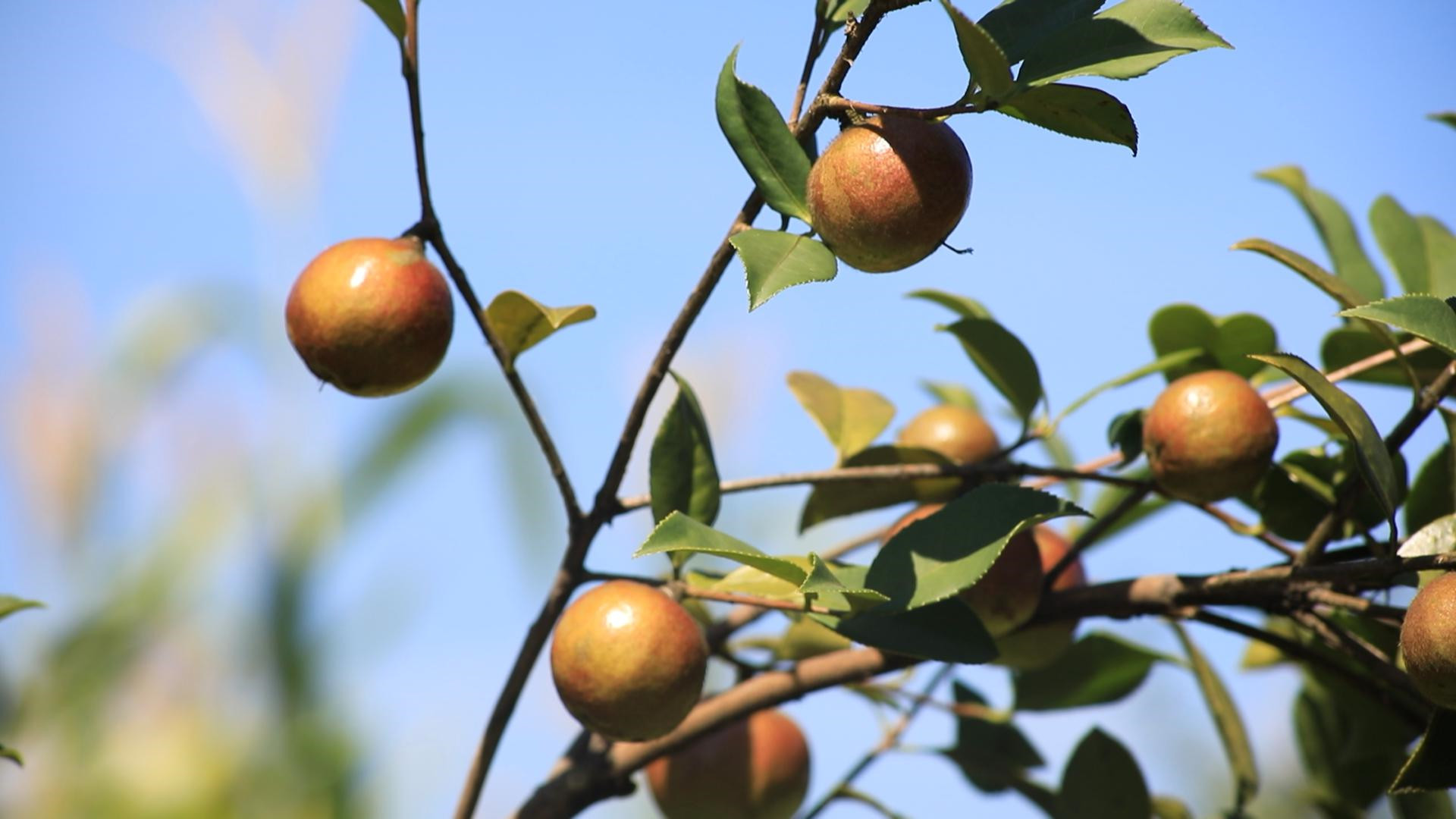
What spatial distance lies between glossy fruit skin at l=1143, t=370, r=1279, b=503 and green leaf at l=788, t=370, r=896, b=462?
10.0 inches

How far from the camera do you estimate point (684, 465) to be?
101cm

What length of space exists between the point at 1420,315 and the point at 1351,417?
8 centimetres

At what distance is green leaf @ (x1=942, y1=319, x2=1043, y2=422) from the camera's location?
1202mm

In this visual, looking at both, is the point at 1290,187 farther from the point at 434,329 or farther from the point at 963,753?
the point at 434,329

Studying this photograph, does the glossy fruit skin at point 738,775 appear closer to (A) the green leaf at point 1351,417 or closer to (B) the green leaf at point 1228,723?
(B) the green leaf at point 1228,723

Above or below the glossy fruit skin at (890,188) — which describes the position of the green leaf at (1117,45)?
above

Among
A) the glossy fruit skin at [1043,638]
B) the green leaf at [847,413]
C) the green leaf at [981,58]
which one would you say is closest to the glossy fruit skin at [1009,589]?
the glossy fruit skin at [1043,638]

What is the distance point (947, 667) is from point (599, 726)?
1.99 ft

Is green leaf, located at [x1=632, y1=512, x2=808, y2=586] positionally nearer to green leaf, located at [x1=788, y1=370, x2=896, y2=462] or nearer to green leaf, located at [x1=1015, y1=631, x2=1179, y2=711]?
green leaf, located at [x1=788, y1=370, x2=896, y2=462]

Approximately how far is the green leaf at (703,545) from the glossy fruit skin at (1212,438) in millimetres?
363

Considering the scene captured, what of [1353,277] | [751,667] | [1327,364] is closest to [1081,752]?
[751,667]

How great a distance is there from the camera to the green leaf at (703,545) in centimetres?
80

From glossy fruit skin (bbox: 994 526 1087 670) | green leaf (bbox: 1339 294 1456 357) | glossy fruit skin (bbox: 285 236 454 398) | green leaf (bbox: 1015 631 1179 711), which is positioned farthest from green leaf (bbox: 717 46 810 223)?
green leaf (bbox: 1015 631 1179 711)

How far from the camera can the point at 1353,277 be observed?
4.33ft
